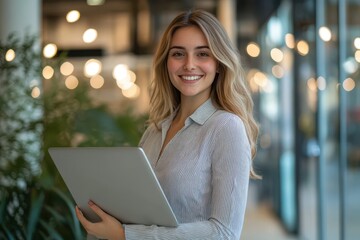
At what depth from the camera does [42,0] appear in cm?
1438

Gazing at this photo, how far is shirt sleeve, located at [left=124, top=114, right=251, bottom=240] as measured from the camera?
5.94 feet

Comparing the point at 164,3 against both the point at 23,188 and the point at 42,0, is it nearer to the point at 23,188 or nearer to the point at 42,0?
the point at 42,0

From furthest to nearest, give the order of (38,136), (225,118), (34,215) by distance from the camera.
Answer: (38,136), (34,215), (225,118)

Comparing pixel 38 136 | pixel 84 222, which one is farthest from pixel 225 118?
pixel 38 136

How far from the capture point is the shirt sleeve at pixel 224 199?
1.81m

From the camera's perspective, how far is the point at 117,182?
185 centimetres

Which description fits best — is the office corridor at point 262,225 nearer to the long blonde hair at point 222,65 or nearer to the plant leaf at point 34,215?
the plant leaf at point 34,215

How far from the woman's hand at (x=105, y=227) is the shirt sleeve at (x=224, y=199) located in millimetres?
26

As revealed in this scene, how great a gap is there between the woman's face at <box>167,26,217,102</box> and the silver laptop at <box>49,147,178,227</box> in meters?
0.32

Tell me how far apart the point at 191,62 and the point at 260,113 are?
38.3 feet

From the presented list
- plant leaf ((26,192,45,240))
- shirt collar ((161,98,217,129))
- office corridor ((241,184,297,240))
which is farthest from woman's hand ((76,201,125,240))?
office corridor ((241,184,297,240))

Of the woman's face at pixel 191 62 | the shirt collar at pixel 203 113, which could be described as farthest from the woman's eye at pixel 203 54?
the shirt collar at pixel 203 113

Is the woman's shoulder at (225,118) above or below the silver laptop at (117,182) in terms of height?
above

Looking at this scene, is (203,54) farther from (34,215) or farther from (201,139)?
(34,215)
